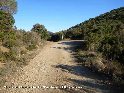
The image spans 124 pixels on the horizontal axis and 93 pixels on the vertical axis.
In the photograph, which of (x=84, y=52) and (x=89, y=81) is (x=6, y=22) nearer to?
(x=84, y=52)

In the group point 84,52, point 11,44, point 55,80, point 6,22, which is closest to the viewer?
point 55,80

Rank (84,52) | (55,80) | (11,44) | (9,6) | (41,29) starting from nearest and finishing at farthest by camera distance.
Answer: (55,80) < (84,52) < (11,44) < (9,6) < (41,29)

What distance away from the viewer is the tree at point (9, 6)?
39.2 meters

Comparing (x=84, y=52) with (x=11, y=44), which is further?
(x=11, y=44)

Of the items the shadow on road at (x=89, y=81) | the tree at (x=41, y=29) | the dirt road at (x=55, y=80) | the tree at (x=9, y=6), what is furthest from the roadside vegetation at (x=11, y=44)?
the tree at (x=41, y=29)

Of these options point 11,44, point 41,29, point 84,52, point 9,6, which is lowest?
point 84,52

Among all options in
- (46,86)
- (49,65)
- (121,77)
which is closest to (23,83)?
(46,86)

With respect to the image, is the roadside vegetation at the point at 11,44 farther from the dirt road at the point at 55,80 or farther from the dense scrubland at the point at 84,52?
the dirt road at the point at 55,80

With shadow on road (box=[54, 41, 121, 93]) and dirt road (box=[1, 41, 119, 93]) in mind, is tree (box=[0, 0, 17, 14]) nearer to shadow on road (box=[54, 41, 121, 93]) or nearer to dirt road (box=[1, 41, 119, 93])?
dirt road (box=[1, 41, 119, 93])

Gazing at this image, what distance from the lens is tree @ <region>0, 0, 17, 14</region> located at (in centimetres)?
3917

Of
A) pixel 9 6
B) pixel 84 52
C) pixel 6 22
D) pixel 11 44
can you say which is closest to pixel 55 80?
pixel 84 52

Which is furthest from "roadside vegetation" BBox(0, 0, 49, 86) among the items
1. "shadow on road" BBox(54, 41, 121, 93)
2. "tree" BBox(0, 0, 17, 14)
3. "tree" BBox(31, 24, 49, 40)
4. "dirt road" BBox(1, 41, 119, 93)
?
"tree" BBox(31, 24, 49, 40)

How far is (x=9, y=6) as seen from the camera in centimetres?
4047

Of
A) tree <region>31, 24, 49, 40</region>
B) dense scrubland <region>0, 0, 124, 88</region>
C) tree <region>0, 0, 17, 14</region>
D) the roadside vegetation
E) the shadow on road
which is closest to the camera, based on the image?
the shadow on road
